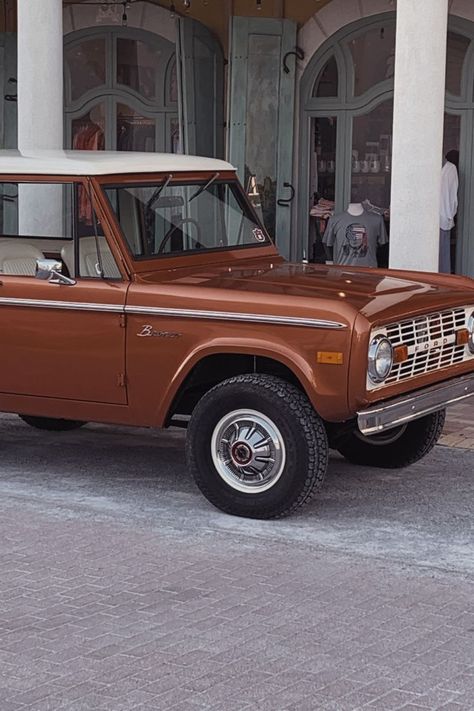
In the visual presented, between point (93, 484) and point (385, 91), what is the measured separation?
7.22 m

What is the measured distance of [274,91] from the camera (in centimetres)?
1348

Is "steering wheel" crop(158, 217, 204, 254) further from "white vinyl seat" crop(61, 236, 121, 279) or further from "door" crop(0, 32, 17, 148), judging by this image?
"door" crop(0, 32, 17, 148)

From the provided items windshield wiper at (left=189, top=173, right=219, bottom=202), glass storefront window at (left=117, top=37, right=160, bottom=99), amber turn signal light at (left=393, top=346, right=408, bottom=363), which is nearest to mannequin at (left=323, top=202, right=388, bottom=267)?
glass storefront window at (left=117, top=37, right=160, bottom=99)

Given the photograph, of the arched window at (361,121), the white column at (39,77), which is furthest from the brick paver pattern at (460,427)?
the arched window at (361,121)

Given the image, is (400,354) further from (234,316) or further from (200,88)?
(200,88)

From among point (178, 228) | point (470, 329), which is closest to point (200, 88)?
point (178, 228)

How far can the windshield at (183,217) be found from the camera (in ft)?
23.9

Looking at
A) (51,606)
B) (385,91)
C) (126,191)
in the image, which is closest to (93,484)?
(126,191)

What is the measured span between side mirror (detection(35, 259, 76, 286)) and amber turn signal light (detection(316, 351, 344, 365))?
60.5 inches

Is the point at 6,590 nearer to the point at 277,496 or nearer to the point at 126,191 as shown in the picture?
the point at 277,496

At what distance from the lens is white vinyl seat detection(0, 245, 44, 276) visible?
7516mm

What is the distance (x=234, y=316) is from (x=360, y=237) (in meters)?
6.47

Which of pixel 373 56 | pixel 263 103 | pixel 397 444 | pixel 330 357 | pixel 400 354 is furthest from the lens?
pixel 373 56

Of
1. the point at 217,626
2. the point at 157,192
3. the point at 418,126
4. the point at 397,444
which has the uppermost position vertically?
the point at 418,126
